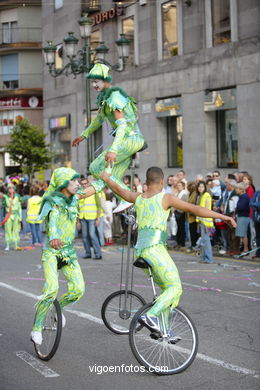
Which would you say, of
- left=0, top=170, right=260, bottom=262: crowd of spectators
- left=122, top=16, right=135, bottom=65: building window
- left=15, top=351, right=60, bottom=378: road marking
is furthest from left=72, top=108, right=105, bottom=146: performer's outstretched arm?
left=122, top=16, right=135, bottom=65: building window

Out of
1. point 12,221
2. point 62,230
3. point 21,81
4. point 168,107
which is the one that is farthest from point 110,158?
point 21,81

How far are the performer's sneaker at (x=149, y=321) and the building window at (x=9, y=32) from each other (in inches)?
1721

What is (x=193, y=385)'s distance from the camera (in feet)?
19.3

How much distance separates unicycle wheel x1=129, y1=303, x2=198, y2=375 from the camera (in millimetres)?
6195

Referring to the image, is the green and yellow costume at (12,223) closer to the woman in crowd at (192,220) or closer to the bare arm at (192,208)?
the woman in crowd at (192,220)

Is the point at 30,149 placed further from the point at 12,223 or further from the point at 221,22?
the point at 12,223

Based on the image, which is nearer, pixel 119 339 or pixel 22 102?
pixel 119 339

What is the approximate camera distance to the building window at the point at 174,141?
27.3m

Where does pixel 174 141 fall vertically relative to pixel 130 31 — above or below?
below

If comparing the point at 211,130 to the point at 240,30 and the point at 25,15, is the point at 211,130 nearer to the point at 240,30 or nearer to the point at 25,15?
the point at 240,30

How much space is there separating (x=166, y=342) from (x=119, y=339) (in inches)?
58.8

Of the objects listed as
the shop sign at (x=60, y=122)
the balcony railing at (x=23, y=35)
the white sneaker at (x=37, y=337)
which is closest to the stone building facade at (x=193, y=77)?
the shop sign at (x=60, y=122)

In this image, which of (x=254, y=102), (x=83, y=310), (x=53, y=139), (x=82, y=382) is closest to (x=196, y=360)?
(x=82, y=382)

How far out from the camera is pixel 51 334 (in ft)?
22.5
